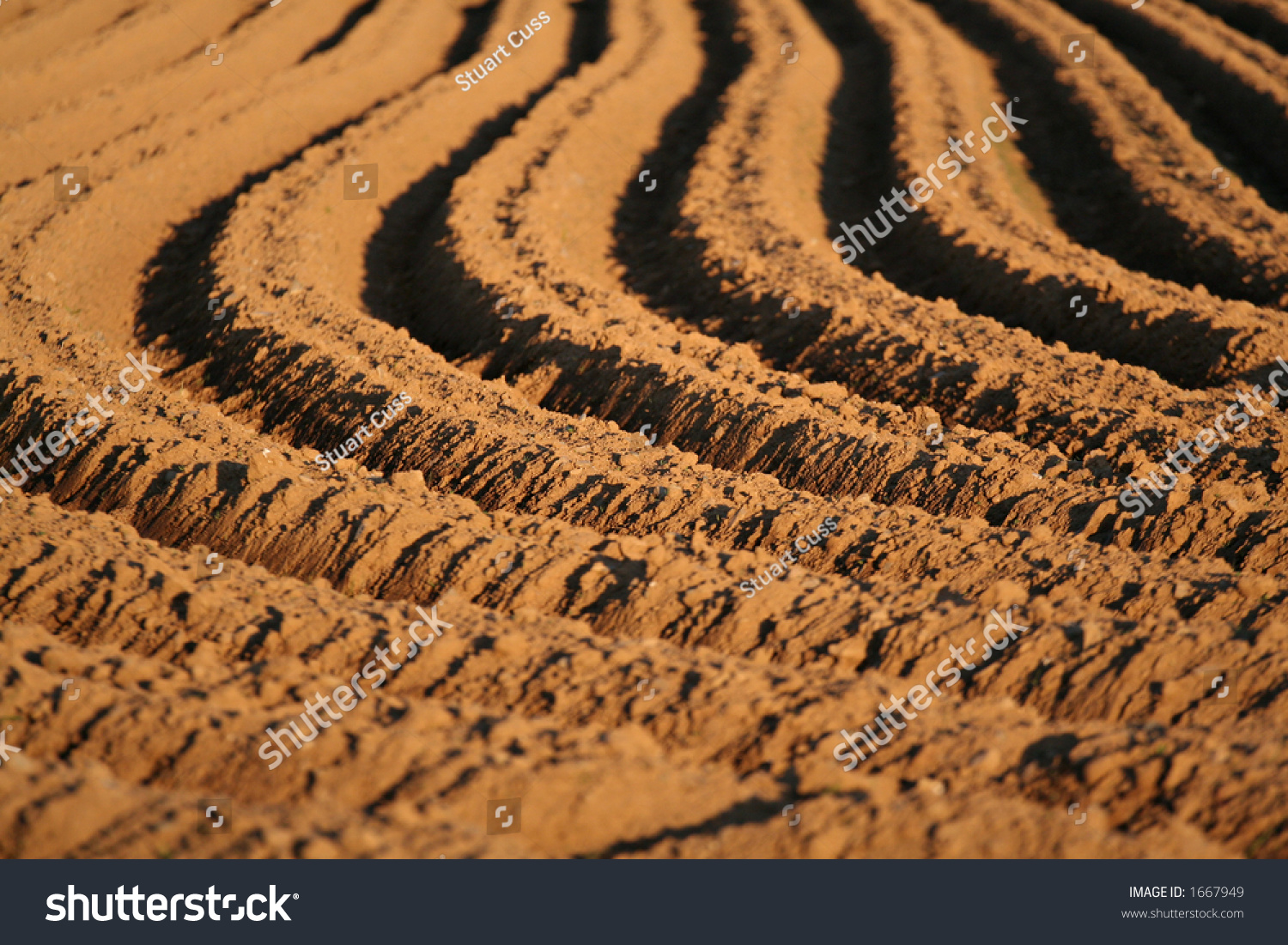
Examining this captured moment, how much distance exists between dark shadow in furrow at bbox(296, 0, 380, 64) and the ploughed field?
8.14 ft

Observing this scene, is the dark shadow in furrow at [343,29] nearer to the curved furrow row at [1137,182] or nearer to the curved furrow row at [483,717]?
the curved furrow row at [1137,182]

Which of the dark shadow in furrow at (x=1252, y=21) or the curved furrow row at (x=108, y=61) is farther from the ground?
the dark shadow in furrow at (x=1252, y=21)

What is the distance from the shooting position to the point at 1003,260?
336 inches

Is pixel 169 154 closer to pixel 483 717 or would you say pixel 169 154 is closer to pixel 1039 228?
pixel 1039 228

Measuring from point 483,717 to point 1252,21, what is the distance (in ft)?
61.6

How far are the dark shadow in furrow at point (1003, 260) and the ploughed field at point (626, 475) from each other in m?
0.05

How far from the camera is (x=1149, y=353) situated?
746 centimetres

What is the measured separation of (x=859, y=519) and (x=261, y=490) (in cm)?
310

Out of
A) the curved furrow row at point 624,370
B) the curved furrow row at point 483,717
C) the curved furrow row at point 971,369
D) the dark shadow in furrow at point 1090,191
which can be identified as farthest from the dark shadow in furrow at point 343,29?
the curved furrow row at point 483,717

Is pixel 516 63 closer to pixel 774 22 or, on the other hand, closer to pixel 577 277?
pixel 774 22

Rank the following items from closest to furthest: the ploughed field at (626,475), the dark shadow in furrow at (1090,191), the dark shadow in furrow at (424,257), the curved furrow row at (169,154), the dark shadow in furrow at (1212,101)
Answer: the ploughed field at (626,475), the dark shadow in furrow at (424,257), the curved furrow row at (169,154), the dark shadow in furrow at (1090,191), the dark shadow in furrow at (1212,101)

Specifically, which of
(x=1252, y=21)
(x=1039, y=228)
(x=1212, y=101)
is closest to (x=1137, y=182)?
(x=1039, y=228)

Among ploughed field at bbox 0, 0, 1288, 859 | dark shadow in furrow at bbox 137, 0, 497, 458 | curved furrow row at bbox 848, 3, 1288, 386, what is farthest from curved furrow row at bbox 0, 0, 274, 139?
curved furrow row at bbox 848, 3, 1288, 386

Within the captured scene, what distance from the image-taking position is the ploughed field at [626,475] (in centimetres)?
323
